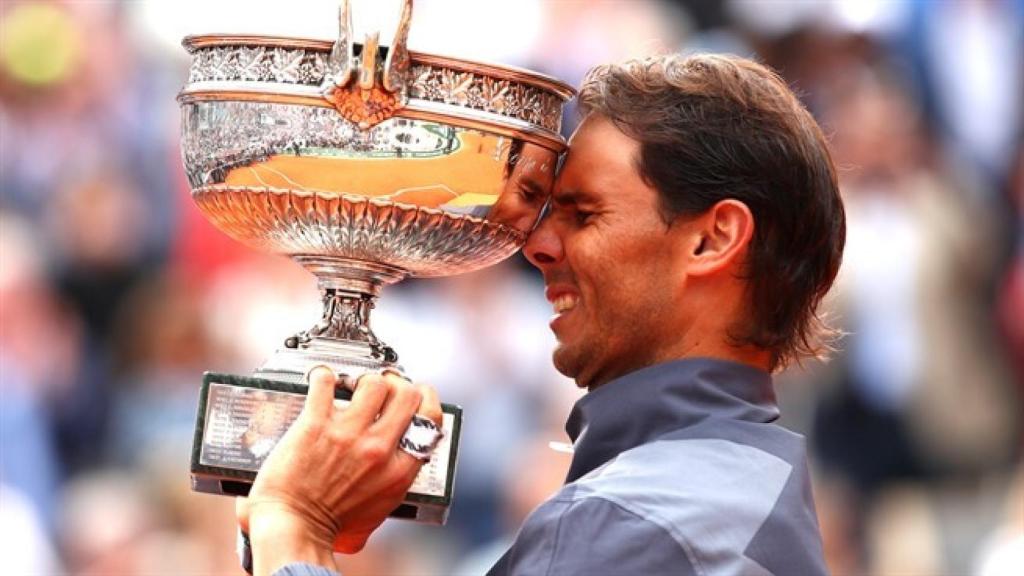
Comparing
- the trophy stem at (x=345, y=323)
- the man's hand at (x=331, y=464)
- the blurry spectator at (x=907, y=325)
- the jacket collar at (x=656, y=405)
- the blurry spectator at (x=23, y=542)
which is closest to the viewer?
the man's hand at (x=331, y=464)

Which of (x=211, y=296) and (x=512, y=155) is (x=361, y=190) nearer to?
(x=512, y=155)

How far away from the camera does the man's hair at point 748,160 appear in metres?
2.84

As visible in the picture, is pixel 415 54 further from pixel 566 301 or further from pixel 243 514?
pixel 243 514

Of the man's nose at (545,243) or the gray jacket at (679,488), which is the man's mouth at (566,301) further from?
the gray jacket at (679,488)

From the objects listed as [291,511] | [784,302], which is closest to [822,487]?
[784,302]

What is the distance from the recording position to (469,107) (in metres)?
2.74

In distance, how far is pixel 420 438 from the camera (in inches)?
106

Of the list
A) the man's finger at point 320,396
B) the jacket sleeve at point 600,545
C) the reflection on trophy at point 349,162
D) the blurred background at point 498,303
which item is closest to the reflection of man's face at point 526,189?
the reflection on trophy at point 349,162

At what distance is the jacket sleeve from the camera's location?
2494mm

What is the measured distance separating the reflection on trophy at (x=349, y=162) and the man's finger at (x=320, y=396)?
65mm

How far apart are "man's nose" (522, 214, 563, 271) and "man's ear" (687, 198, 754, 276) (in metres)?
0.21

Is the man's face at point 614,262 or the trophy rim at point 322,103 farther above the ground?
the trophy rim at point 322,103

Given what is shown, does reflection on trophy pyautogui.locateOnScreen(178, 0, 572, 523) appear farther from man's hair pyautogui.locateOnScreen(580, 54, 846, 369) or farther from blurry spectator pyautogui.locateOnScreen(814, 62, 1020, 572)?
blurry spectator pyautogui.locateOnScreen(814, 62, 1020, 572)

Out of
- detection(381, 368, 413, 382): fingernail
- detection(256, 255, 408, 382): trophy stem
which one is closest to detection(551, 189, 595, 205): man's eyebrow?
detection(256, 255, 408, 382): trophy stem
